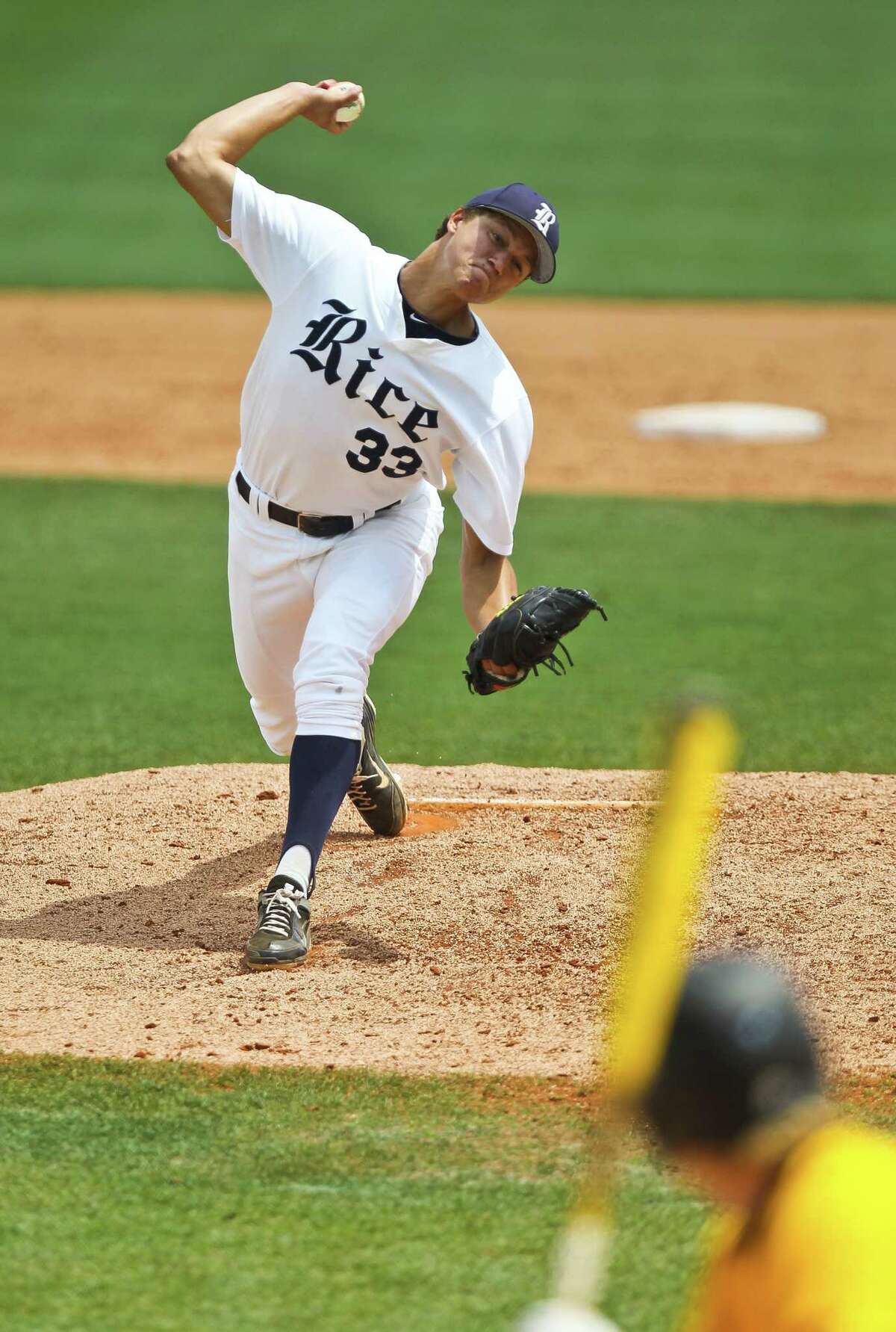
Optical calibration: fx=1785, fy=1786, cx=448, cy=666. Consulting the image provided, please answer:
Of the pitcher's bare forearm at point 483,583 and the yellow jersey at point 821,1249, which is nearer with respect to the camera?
the yellow jersey at point 821,1249

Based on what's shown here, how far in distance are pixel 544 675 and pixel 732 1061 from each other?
708cm

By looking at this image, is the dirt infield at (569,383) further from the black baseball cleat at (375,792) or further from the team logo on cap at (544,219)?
the team logo on cap at (544,219)

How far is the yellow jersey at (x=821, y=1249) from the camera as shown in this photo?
5.68 ft

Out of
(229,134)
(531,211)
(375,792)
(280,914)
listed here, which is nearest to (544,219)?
(531,211)

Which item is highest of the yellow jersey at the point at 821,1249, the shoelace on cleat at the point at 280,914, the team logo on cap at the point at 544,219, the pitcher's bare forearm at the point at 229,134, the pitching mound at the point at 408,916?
the pitcher's bare forearm at the point at 229,134

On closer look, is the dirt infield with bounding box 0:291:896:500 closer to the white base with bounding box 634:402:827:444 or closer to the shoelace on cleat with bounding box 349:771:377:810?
the white base with bounding box 634:402:827:444

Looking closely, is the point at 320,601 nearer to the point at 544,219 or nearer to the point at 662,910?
the point at 544,219

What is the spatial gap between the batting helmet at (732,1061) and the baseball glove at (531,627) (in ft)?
9.51

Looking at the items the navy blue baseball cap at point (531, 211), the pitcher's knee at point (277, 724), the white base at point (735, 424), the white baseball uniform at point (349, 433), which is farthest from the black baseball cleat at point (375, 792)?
the white base at point (735, 424)

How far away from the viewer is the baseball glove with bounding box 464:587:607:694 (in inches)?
189

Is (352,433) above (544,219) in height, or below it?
below

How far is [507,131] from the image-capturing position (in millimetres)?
Result: 28094

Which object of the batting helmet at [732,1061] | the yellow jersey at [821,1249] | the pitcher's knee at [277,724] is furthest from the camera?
the pitcher's knee at [277,724]

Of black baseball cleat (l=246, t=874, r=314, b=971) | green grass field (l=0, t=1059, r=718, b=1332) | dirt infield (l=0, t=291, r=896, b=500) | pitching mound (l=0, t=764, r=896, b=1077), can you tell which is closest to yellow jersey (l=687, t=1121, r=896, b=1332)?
green grass field (l=0, t=1059, r=718, b=1332)
